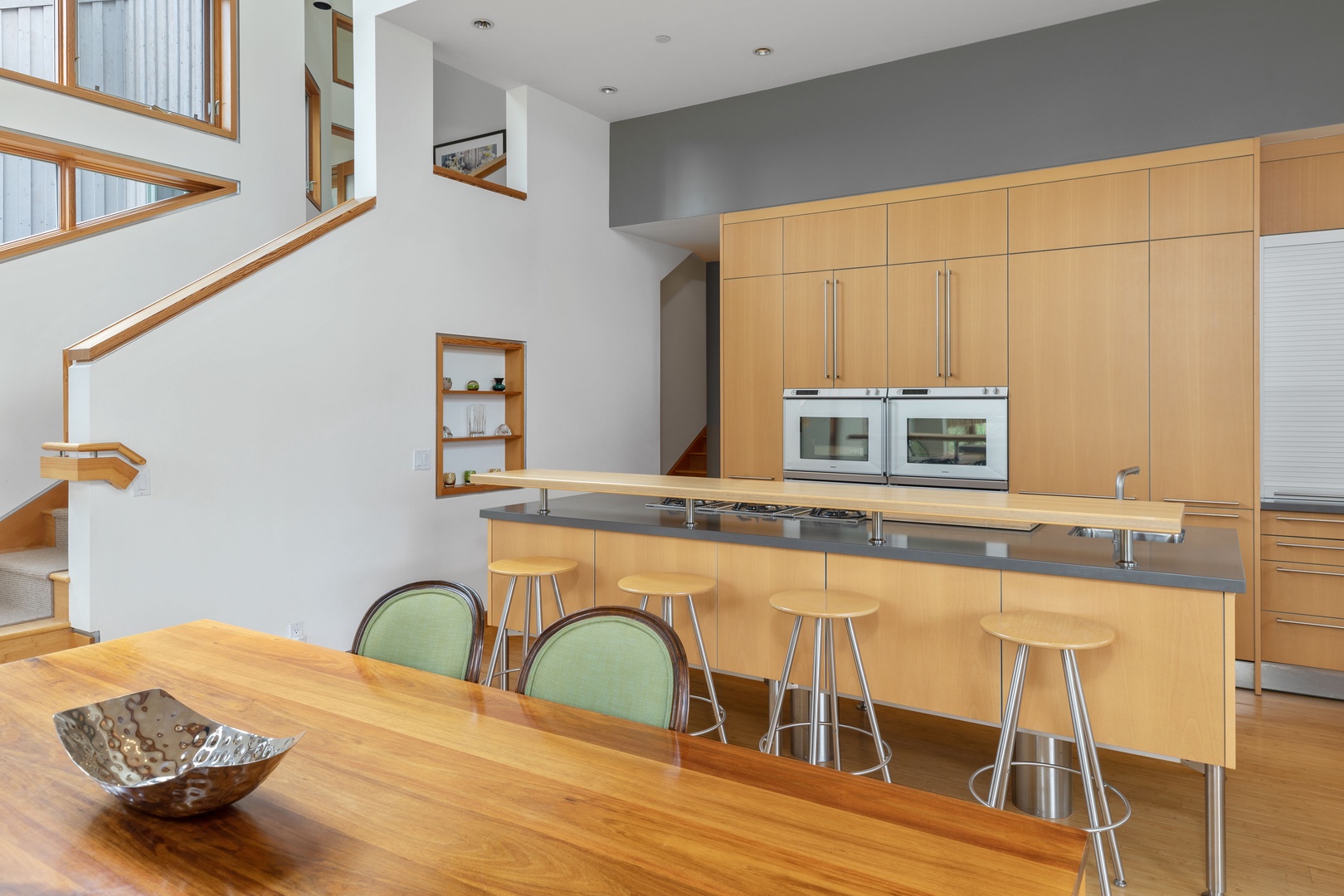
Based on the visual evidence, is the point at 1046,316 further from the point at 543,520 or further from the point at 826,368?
the point at 543,520

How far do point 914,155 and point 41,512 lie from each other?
4892 mm

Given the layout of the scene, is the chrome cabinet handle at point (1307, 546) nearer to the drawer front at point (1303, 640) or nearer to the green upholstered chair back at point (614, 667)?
the drawer front at point (1303, 640)

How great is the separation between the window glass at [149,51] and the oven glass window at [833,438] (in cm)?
395

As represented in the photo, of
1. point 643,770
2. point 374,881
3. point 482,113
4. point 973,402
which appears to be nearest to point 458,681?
point 643,770

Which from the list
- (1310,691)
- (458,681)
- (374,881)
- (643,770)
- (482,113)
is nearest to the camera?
(374,881)

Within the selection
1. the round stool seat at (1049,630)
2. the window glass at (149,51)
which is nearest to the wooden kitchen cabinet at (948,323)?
the round stool seat at (1049,630)

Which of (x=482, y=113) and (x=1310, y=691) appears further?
(x=482, y=113)

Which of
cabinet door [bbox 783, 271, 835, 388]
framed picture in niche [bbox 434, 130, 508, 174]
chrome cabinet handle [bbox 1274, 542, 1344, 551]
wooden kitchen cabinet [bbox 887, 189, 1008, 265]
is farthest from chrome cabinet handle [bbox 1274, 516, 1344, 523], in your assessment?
framed picture in niche [bbox 434, 130, 508, 174]

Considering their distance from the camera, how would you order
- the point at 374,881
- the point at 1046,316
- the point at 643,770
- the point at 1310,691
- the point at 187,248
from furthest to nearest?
1. the point at 187,248
2. the point at 1046,316
3. the point at 1310,691
4. the point at 643,770
5. the point at 374,881

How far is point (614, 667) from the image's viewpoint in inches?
63.9

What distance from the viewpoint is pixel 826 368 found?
16.0ft

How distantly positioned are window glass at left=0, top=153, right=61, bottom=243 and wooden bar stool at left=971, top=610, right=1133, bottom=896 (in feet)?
15.0

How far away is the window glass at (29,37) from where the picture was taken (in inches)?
151

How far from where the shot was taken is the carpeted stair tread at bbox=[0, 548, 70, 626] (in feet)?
10.6
